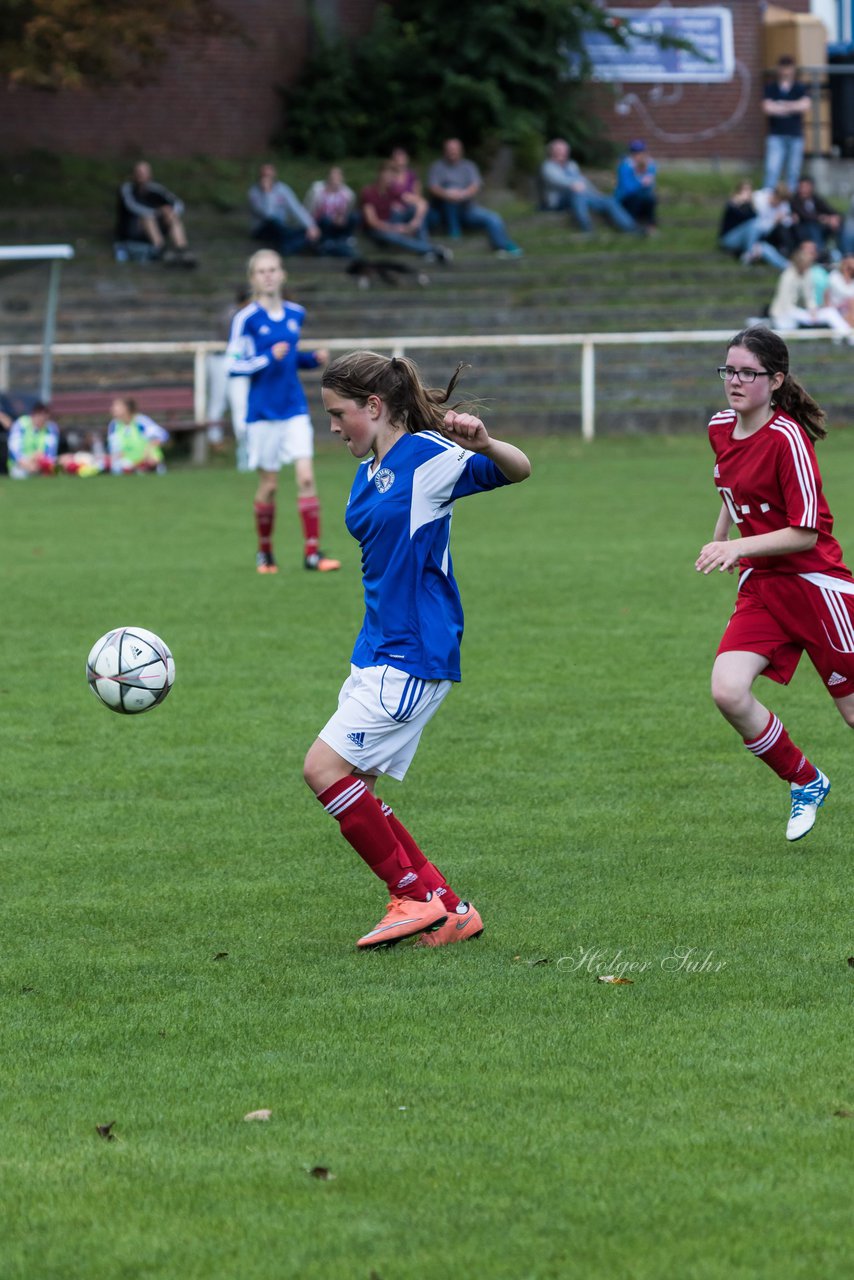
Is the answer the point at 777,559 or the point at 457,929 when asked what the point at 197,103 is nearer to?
the point at 777,559

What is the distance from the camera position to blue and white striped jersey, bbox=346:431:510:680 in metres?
5.16

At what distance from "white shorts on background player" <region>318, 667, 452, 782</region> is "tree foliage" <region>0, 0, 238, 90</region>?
20.9 meters

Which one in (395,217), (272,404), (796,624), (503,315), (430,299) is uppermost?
(796,624)

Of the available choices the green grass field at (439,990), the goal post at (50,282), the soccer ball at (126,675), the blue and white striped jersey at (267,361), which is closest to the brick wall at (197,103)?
the goal post at (50,282)

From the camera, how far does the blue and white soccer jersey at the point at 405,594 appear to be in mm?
5156

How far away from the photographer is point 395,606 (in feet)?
17.1

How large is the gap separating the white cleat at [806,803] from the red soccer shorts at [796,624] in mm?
346

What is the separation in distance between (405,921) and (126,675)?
5.27 feet

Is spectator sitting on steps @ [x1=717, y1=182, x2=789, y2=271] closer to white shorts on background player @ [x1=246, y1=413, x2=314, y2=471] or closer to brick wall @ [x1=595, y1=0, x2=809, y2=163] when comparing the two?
brick wall @ [x1=595, y1=0, x2=809, y2=163]

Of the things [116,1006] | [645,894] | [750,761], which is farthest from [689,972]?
[750,761]

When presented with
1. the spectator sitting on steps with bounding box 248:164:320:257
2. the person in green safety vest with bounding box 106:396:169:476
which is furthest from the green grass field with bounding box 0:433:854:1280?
the spectator sitting on steps with bounding box 248:164:320:257

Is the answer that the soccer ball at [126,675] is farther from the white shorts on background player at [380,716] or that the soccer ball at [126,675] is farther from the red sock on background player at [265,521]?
the red sock on background player at [265,521]

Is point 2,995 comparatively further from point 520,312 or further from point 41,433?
point 520,312

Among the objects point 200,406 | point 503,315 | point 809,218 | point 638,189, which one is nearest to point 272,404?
point 200,406
